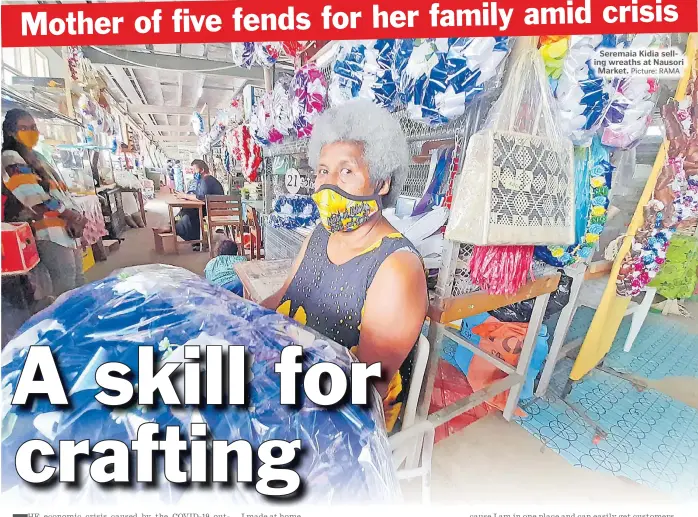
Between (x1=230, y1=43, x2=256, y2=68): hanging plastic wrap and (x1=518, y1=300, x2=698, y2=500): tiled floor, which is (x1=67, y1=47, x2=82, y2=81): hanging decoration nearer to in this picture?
(x1=230, y1=43, x2=256, y2=68): hanging plastic wrap

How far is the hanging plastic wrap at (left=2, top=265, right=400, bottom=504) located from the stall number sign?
0.72m

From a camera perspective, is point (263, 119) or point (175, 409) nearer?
point (175, 409)

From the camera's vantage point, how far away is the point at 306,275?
79 cm

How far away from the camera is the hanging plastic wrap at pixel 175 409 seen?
44 centimetres

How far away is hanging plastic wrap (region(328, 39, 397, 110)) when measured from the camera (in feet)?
2.26

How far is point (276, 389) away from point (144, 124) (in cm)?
95

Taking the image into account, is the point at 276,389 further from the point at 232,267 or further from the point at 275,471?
the point at 232,267

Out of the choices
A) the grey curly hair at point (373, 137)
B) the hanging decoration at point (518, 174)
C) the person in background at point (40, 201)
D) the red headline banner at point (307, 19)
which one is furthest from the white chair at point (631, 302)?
the person in background at point (40, 201)

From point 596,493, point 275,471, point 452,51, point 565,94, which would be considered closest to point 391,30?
point 452,51

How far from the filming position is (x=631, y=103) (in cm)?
72

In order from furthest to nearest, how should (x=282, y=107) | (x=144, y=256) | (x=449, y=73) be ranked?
(x=282, y=107)
(x=144, y=256)
(x=449, y=73)

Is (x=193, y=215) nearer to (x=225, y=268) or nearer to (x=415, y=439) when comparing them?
(x=225, y=268)

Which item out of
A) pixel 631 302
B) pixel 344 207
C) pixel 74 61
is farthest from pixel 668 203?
pixel 74 61

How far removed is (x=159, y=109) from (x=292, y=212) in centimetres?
50
